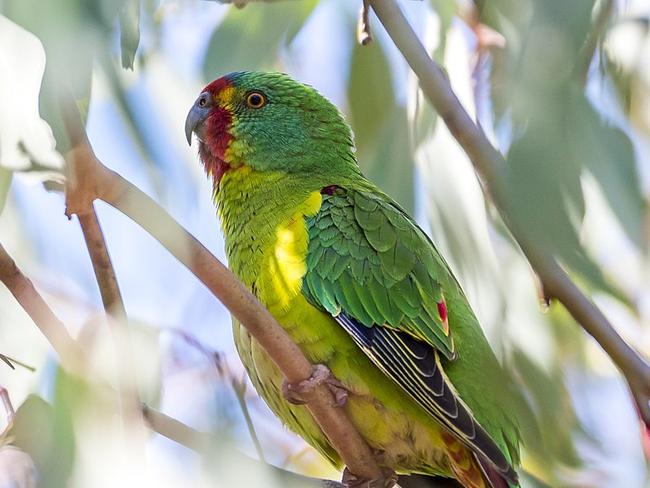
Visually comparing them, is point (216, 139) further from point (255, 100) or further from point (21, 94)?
point (21, 94)

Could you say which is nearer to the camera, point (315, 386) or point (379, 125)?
point (315, 386)

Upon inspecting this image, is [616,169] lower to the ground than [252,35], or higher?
lower

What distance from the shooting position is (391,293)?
8.81 feet

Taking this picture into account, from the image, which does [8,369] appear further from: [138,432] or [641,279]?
[641,279]

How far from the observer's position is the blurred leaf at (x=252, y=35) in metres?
2.65

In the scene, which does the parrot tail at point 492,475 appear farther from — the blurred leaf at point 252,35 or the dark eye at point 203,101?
the dark eye at point 203,101

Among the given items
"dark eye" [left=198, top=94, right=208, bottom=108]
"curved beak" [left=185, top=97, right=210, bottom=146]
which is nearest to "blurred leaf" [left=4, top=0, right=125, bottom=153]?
"curved beak" [left=185, top=97, right=210, bottom=146]

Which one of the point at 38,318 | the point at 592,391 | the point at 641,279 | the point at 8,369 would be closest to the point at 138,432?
the point at 38,318

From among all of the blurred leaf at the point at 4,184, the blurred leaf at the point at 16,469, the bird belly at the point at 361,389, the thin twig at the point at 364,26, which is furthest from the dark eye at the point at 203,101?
the blurred leaf at the point at 16,469

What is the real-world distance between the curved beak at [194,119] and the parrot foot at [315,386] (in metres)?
1.01

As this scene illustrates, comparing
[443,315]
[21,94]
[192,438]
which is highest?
→ [443,315]

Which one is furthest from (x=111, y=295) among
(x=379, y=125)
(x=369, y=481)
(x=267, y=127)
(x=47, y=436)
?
(x=267, y=127)

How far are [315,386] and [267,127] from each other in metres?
1.15

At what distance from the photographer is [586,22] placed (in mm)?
1517
